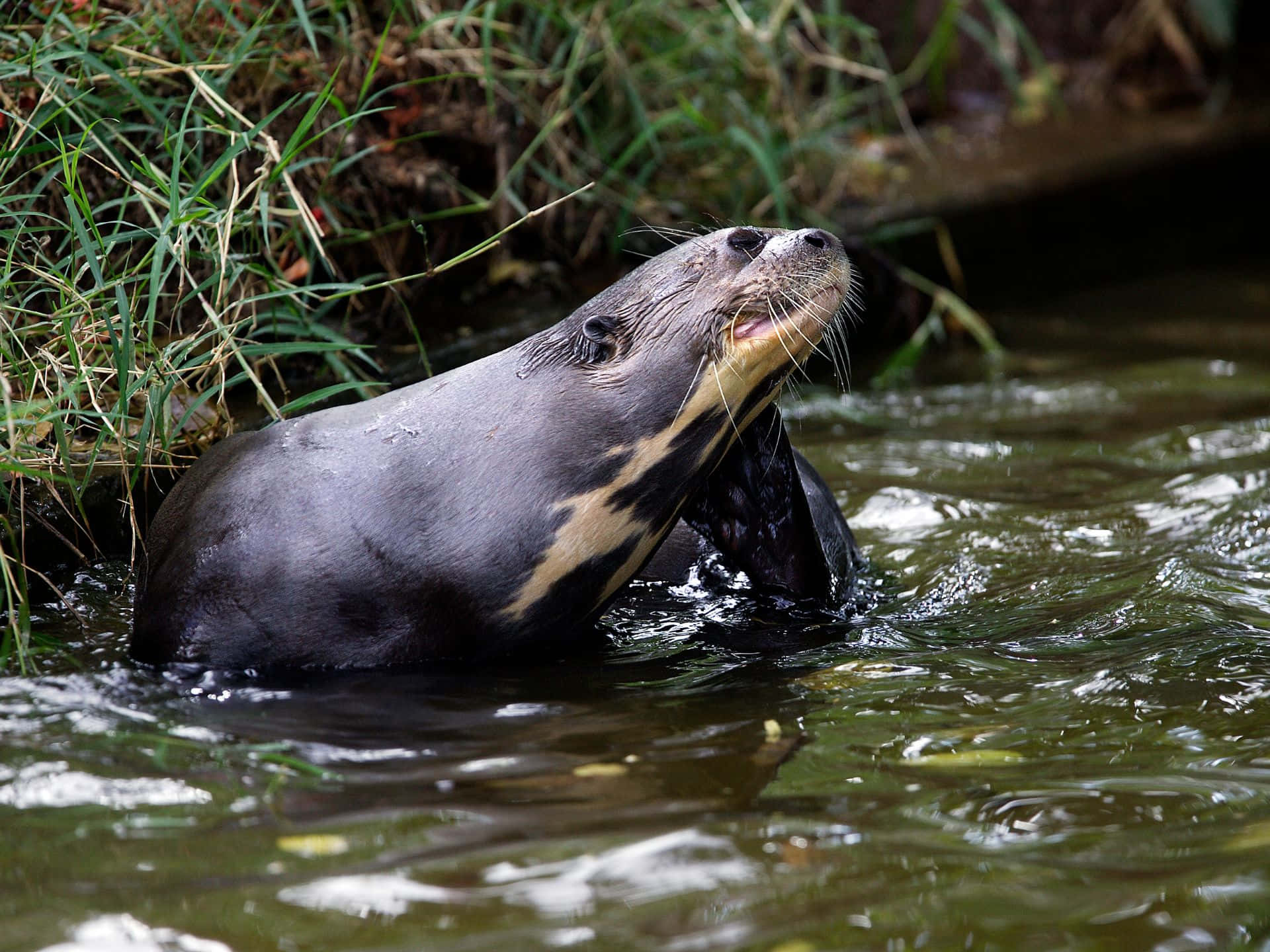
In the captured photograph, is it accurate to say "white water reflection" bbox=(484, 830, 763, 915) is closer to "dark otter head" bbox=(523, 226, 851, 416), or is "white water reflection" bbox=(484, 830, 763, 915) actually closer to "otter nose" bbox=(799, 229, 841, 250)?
"dark otter head" bbox=(523, 226, 851, 416)

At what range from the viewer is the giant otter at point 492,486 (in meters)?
2.93

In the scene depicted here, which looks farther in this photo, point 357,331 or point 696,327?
point 357,331

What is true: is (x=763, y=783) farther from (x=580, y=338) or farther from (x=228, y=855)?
(x=580, y=338)

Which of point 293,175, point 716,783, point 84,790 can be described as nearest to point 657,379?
point 716,783

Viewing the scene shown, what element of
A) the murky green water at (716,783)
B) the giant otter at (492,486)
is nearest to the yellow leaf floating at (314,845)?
the murky green water at (716,783)

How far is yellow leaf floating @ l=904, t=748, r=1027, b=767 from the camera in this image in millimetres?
2525

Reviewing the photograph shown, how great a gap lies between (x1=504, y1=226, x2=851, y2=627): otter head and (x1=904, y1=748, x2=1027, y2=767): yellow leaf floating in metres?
0.84

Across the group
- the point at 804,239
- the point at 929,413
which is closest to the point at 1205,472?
the point at 929,413

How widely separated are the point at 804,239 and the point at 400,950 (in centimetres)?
194

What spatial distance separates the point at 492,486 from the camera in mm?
2986

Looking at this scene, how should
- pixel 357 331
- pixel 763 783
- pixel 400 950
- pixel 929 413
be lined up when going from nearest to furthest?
1. pixel 400 950
2. pixel 763 783
3. pixel 357 331
4. pixel 929 413

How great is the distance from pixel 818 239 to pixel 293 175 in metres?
2.07

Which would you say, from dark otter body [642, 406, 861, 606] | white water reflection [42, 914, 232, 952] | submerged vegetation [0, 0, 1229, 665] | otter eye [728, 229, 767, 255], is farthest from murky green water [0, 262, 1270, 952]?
otter eye [728, 229, 767, 255]

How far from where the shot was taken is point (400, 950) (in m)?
1.88
